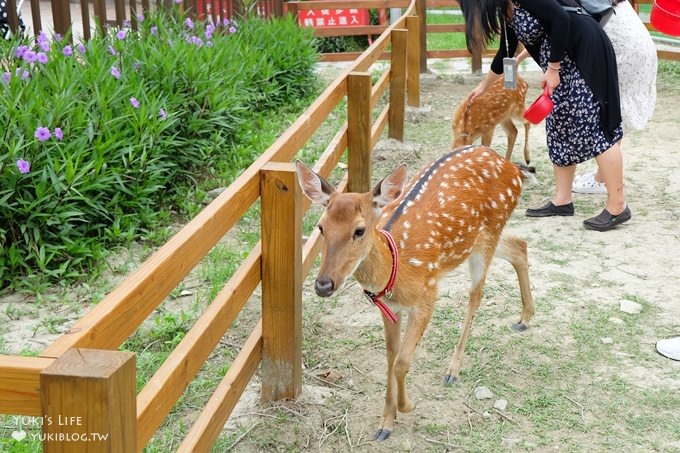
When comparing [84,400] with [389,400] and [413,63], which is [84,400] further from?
[413,63]

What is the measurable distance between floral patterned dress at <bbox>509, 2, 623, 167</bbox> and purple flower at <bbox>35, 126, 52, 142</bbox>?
2866 mm

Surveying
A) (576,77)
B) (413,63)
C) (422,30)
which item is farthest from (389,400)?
(422,30)

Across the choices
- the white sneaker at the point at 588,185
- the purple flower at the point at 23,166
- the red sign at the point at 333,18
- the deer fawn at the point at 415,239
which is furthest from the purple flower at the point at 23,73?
the red sign at the point at 333,18

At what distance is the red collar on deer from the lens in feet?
11.5

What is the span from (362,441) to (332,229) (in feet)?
2.99

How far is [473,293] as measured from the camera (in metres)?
4.23

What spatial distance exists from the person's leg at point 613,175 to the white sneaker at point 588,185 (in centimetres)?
72

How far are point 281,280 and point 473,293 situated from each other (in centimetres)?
110

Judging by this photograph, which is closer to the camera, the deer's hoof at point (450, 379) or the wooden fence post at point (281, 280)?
the wooden fence post at point (281, 280)

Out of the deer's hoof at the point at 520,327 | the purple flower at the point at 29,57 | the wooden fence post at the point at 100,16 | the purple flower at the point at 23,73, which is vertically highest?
the wooden fence post at the point at 100,16

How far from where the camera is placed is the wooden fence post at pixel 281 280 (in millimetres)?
3459

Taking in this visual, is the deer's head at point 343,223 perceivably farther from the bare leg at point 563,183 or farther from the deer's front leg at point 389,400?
the bare leg at point 563,183

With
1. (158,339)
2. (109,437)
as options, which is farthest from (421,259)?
(109,437)

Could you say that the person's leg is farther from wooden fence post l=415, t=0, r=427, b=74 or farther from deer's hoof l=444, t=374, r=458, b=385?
wooden fence post l=415, t=0, r=427, b=74
